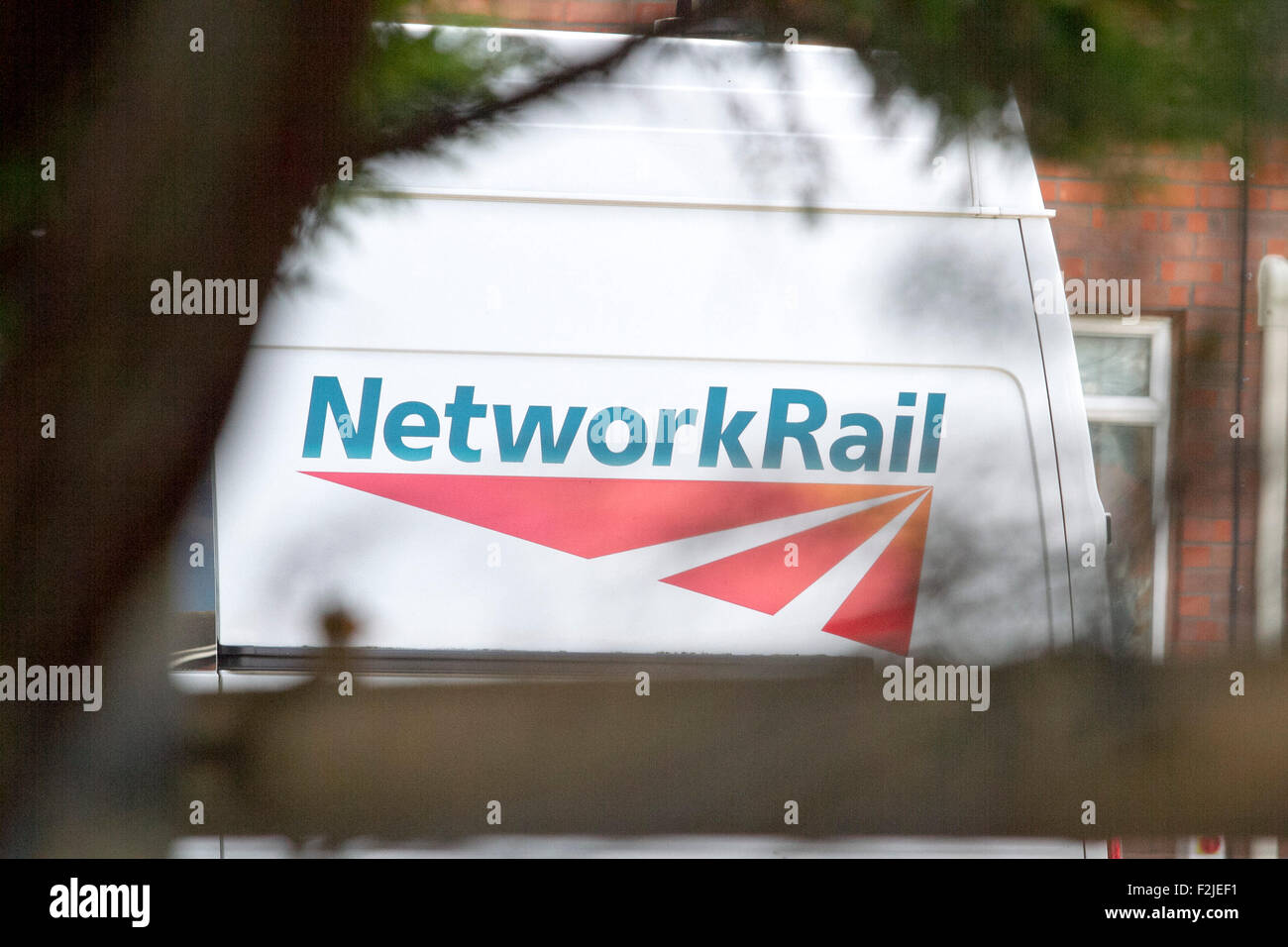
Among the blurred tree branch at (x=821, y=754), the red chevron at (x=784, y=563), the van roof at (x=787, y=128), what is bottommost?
the blurred tree branch at (x=821, y=754)

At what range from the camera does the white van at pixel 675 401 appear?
60cm

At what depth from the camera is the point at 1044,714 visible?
1.63ft

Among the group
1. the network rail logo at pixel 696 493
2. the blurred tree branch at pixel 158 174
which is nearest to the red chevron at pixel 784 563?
the network rail logo at pixel 696 493

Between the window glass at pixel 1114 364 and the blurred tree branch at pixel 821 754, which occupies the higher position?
the window glass at pixel 1114 364

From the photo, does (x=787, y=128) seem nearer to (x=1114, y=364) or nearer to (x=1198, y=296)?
(x=1198, y=296)

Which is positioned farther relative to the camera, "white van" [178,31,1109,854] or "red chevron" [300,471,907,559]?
"red chevron" [300,471,907,559]

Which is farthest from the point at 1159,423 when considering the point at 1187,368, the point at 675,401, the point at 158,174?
the point at 675,401

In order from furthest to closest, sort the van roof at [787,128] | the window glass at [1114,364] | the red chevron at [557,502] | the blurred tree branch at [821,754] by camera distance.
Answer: the red chevron at [557,502]
the window glass at [1114,364]
the van roof at [787,128]
the blurred tree branch at [821,754]

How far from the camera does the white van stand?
1.98 feet

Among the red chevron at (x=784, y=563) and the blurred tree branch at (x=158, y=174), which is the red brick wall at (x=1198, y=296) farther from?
the red chevron at (x=784, y=563)

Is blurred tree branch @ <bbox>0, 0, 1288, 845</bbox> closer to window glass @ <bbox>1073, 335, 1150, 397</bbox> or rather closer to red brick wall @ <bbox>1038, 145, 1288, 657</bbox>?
red brick wall @ <bbox>1038, 145, 1288, 657</bbox>

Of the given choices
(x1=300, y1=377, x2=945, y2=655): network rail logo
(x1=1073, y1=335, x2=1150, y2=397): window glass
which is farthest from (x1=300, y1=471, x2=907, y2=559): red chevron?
(x1=1073, y1=335, x2=1150, y2=397): window glass

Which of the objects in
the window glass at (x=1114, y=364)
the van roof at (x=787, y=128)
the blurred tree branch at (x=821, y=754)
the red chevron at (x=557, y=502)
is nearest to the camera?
the blurred tree branch at (x=821, y=754)

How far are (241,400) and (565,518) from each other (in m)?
0.64
